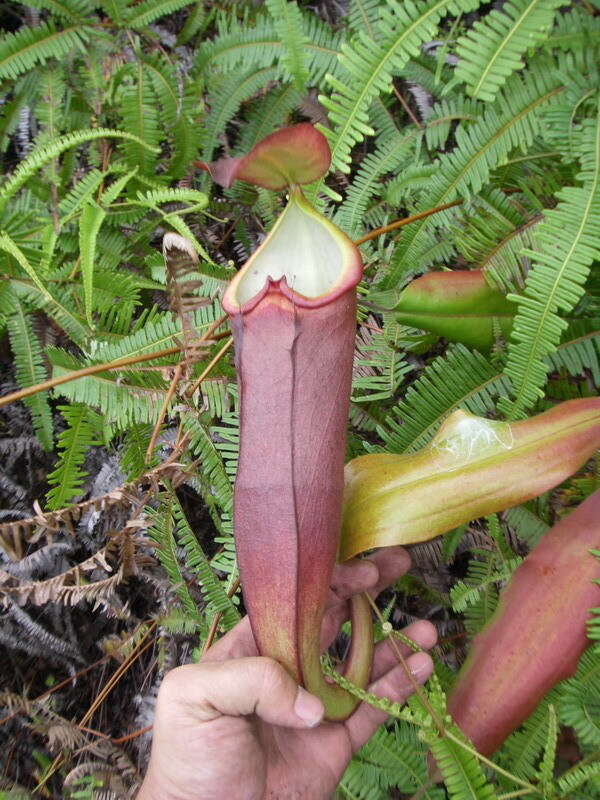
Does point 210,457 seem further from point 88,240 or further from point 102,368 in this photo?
point 88,240

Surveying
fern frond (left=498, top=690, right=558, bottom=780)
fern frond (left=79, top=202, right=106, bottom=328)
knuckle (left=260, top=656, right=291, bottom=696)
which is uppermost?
fern frond (left=79, top=202, right=106, bottom=328)

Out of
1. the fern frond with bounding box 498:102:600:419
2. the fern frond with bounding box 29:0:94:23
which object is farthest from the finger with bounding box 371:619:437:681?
the fern frond with bounding box 29:0:94:23

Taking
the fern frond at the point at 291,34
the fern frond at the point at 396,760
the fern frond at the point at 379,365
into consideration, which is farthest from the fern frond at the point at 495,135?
the fern frond at the point at 396,760

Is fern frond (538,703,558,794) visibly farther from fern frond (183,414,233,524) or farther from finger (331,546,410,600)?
fern frond (183,414,233,524)

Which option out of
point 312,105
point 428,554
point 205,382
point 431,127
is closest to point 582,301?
point 431,127

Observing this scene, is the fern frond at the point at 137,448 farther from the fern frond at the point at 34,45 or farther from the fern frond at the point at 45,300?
the fern frond at the point at 34,45

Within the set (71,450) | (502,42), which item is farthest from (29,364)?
(502,42)
